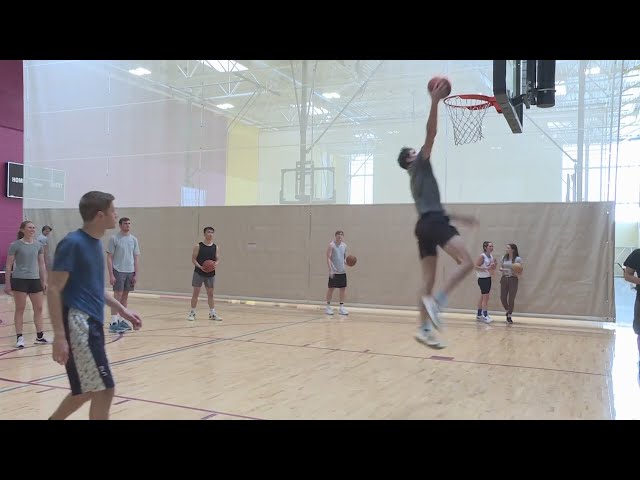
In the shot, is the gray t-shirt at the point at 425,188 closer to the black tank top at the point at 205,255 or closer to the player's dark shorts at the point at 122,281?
the player's dark shorts at the point at 122,281

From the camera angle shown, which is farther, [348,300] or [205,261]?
[348,300]

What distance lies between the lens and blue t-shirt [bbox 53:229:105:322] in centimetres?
300

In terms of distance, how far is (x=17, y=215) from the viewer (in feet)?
52.0

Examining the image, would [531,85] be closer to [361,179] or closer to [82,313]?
[82,313]

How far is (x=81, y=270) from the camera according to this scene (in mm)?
3057

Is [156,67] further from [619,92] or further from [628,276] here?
[628,276]

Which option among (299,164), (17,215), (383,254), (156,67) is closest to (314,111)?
(299,164)

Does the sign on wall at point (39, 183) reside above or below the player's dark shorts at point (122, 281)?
above

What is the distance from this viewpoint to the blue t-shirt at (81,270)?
3000 millimetres

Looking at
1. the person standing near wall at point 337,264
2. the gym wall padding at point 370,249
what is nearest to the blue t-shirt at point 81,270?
the person standing near wall at point 337,264

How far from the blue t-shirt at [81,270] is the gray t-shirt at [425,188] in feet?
8.14

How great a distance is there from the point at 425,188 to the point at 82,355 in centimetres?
278

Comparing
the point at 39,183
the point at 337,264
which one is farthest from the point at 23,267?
the point at 39,183

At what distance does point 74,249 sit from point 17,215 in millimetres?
14756
